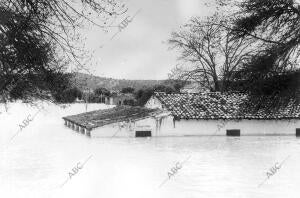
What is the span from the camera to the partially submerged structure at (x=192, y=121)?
29047 mm

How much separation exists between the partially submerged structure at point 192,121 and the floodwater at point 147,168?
5.32 feet

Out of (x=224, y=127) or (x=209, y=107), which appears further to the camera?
(x=209, y=107)

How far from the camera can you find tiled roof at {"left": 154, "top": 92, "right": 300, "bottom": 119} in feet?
100

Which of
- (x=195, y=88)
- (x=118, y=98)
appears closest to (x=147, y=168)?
(x=195, y=88)

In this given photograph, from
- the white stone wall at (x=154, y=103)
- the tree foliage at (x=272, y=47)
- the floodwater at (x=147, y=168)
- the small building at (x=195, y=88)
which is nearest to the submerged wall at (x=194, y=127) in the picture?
the floodwater at (x=147, y=168)

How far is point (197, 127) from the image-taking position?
3050 centimetres

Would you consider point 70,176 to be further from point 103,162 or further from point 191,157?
point 191,157

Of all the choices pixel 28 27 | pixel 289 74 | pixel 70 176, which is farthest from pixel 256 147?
pixel 28 27

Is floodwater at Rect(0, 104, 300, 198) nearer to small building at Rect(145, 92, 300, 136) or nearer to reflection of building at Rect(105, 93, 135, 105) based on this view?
small building at Rect(145, 92, 300, 136)

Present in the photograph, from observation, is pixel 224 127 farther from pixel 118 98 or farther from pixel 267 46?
pixel 118 98

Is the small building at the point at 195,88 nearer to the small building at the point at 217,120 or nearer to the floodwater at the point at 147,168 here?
the small building at the point at 217,120

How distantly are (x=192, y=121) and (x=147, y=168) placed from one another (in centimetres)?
1413

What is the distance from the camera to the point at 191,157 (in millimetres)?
20000

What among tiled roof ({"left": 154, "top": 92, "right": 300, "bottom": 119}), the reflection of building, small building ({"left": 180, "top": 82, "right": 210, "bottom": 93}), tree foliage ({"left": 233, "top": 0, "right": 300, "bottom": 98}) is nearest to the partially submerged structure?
tiled roof ({"left": 154, "top": 92, "right": 300, "bottom": 119})
